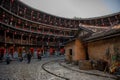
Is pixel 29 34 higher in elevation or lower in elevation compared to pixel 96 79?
higher

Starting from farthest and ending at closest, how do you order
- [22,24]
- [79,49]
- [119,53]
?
1. [22,24]
2. [79,49]
3. [119,53]

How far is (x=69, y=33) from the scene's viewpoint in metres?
52.1

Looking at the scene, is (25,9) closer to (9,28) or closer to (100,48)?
(9,28)

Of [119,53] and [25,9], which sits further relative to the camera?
[25,9]

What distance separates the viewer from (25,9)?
39.8 m

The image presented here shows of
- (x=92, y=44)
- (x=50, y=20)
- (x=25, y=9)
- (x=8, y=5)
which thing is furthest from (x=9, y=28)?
(x=92, y=44)

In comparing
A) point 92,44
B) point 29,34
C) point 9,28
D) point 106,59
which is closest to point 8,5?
point 9,28

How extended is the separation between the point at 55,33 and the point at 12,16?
61.7 feet

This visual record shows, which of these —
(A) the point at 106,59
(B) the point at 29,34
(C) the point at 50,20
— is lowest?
(A) the point at 106,59

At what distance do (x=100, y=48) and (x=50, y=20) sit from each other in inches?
1471

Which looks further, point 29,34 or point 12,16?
point 29,34

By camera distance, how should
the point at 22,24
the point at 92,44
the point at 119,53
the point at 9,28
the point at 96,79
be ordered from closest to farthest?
the point at 96,79, the point at 119,53, the point at 92,44, the point at 9,28, the point at 22,24

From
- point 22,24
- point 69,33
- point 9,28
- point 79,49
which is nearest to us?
point 79,49

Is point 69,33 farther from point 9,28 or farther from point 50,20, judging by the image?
point 9,28
